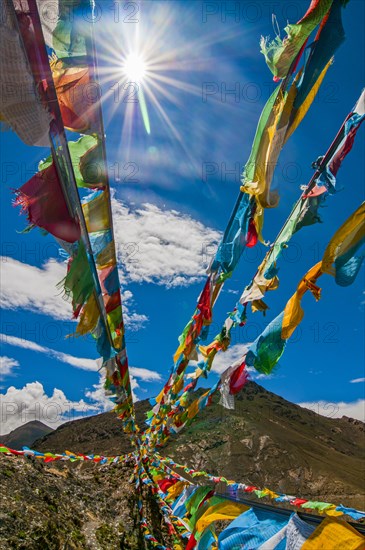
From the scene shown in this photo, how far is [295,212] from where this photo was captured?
10.7ft

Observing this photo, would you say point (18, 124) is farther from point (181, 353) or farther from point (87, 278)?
point (181, 353)

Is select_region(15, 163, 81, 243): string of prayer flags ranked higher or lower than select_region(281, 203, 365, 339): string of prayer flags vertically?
higher

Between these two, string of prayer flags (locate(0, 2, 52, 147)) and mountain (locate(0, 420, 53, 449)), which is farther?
mountain (locate(0, 420, 53, 449))

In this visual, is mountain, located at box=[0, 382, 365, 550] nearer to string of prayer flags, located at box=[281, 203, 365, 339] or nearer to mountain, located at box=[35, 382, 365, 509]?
mountain, located at box=[35, 382, 365, 509]

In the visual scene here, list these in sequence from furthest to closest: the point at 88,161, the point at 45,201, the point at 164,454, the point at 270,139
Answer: the point at 164,454 < the point at 88,161 < the point at 270,139 < the point at 45,201

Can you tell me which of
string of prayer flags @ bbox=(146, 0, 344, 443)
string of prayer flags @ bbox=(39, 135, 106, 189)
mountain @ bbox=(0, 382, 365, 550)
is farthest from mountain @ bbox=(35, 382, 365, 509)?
string of prayer flags @ bbox=(39, 135, 106, 189)

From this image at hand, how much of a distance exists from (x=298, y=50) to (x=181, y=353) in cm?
475

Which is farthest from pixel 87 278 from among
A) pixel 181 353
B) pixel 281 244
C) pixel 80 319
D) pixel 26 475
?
pixel 26 475

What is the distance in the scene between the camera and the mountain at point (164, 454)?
19.4ft

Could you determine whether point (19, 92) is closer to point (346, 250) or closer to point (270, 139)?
point (270, 139)

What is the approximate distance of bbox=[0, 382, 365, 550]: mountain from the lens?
5918 millimetres

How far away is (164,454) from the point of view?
6056 centimetres

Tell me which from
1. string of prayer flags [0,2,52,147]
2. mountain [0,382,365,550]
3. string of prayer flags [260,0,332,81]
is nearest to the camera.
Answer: string of prayer flags [0,2,52,147]

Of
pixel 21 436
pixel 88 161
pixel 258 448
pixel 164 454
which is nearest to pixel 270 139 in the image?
pixel 88 161
